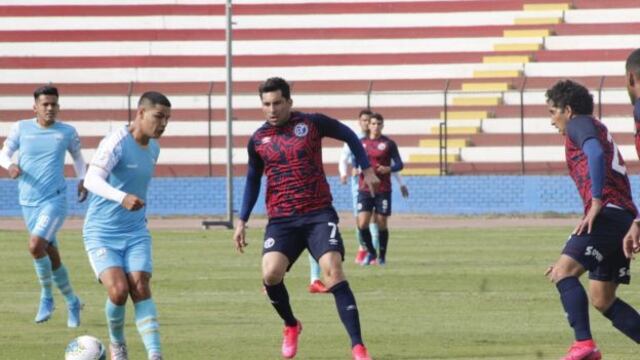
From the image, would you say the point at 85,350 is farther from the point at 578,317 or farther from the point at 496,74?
the point at 496,74


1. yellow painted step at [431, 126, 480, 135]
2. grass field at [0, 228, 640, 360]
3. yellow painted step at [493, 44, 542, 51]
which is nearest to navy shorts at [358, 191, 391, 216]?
grass field at [0, 228, 640, 360]

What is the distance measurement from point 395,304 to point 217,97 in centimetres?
3034

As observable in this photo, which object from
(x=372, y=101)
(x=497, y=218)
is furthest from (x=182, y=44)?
(x=497, y=218)

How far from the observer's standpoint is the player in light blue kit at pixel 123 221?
10516mm

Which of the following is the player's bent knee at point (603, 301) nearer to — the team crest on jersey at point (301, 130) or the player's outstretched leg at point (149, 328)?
the team crest on jersey at point (301, 130)

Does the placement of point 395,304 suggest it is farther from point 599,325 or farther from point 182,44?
point 182,44

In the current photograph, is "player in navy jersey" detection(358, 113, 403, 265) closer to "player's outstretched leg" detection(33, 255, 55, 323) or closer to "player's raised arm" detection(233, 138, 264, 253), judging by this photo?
"player's outstretched leg" detection(33, 255, 55, 323)

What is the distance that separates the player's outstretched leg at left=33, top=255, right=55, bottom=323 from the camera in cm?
1437

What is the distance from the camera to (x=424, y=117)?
144 feet

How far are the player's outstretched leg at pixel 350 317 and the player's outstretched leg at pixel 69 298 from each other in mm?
3770

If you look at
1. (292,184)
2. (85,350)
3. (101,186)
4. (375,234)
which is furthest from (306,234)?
(375,234)

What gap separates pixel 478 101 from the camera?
43844 millimetres

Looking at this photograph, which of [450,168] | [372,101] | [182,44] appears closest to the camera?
[450,168]

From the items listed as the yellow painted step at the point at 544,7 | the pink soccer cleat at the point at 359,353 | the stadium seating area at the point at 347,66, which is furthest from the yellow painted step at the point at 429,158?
the pink soccer cleat at the point at 359,353
